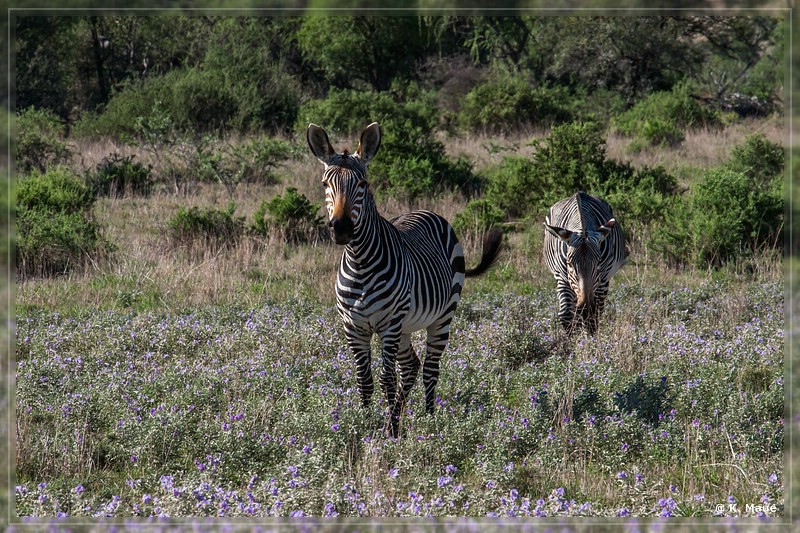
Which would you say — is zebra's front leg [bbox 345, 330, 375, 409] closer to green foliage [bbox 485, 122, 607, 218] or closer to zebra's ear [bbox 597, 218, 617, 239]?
zebra's ear [bbox 597, 218, 617, 239]

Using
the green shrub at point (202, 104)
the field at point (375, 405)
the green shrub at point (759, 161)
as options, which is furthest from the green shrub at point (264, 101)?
the field at point (375, 405)

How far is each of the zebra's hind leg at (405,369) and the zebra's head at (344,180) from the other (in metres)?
1.33

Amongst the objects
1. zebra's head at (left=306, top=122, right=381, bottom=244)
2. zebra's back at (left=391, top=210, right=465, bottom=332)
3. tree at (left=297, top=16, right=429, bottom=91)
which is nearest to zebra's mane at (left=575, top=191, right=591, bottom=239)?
zebra's back at (left=391, top=210, right=465, bottom=332)

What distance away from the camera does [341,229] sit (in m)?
5.04

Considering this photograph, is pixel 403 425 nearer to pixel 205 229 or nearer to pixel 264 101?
pixel 205 229

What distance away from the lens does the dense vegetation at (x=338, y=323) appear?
4.97m

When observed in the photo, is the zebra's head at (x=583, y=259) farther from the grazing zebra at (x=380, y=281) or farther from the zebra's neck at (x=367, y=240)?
the zebra's neck at (x=367, y=240)

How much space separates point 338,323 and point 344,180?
3.46 m

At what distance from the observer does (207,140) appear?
54.0ft

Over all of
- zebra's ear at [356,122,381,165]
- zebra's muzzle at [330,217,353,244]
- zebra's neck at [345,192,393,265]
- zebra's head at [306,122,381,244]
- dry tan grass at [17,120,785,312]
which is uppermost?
zebra's ear at [356,122,381,165]

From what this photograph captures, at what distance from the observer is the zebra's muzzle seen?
5015 millimetres

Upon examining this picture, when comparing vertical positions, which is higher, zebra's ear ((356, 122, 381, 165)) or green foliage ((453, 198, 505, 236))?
zebra's ear ((356, 122, 381, 165))

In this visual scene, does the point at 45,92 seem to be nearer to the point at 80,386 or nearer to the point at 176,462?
the point at 80,386

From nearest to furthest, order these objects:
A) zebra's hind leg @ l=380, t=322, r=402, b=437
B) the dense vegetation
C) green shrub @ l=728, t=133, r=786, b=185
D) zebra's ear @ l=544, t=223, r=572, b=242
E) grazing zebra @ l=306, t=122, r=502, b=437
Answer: the dense vegetation
grazing zebra @ l=306, t=122, r=502, b=437
zebra's hind leg @ l=380, t=322, r=402, b=437
zebra's ear @ l=544, t=223, r=572, b=242
green shrub @ l=728, t=133, r=786, b=185
